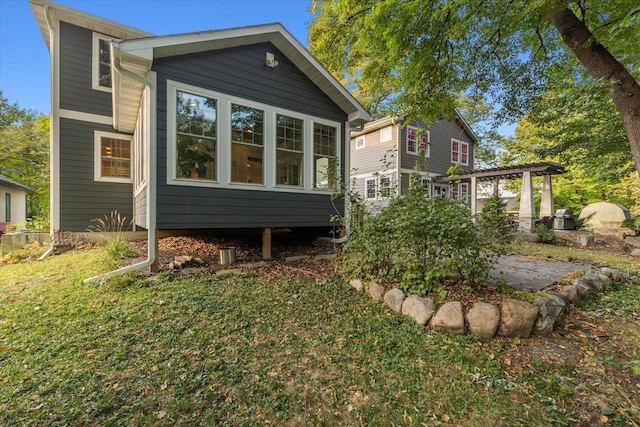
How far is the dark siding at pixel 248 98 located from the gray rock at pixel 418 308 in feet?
11.4

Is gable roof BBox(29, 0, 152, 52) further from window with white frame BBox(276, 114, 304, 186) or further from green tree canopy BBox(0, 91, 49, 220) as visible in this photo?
green tree canopy BBox(0, 91, 49, 220)

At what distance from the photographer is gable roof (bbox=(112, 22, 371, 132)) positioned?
14.2 feet

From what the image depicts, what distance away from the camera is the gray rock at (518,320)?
272 cm

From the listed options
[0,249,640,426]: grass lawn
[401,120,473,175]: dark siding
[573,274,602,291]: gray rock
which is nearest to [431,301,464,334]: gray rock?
[0,249,640,426]: grass lawn

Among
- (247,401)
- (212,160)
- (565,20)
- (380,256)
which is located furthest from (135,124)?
(565,20)

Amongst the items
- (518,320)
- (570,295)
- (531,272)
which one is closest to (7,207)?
(518,320)

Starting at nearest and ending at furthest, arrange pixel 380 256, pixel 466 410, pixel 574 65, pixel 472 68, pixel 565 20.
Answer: pixel 466 410, pixel 380 256, pixel 565 20, pixel 574 65, pixel 472 68

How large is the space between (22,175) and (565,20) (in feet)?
81.8

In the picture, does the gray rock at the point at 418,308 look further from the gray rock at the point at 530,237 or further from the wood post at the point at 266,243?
the gray rock at the point at 530,237

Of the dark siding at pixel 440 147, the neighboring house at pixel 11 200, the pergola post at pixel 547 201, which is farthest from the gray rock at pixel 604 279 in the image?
the neighboring house at pixel 11 200

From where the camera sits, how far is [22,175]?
1631cm

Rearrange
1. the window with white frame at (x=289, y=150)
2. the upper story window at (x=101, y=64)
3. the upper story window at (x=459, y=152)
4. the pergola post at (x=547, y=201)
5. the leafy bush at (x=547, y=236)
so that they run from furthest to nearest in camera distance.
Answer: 1. the upper story window at (x=459, y=152)
2. the pergola post at (x=547, y=201)
3. the leafy bush at (x=547, y=236)
4. the upper story window at (x=101, y=64)
5. the window with white frame at (x=289, y=150)

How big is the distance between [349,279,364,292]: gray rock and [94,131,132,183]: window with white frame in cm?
741

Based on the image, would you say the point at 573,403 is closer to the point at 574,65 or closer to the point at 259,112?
the point at 259,112
